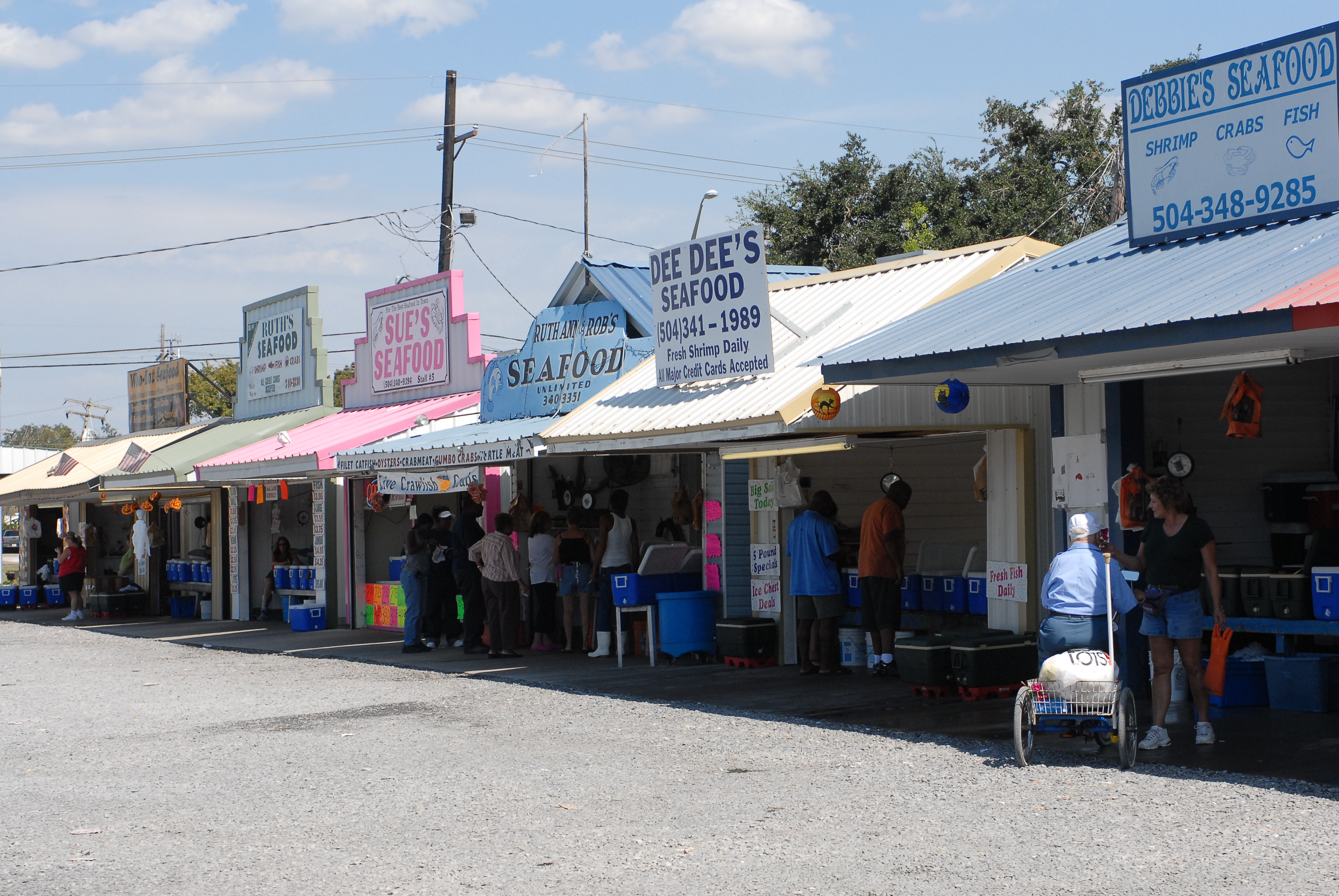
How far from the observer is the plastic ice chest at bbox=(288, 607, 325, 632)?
22.5m

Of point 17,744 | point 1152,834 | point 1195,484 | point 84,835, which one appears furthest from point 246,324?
point 1152,834

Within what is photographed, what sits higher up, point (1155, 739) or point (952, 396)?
point (952, 396)

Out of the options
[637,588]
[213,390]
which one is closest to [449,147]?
[637,588]

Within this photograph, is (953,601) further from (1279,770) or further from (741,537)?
(1279,770)

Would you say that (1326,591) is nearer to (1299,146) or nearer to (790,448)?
(1299,146)

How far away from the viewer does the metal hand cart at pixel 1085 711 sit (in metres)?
8.41

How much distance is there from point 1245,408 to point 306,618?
52.0 ft

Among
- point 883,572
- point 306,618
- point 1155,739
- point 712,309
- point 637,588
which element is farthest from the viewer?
point 306,618

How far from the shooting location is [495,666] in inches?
611

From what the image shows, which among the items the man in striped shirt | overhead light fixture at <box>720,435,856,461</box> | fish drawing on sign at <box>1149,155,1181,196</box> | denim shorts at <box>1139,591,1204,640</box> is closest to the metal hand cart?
denim shorts at <box>1139,591,1204,640</box>

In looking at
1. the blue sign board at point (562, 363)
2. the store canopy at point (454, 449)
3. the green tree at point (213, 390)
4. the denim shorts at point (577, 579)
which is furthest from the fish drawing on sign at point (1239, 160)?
the green tree at point (213, 390)

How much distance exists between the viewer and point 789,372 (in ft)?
44.9

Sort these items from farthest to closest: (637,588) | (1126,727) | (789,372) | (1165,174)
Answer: (637,588)
(789,372)
(1165,174)
(1126,727)

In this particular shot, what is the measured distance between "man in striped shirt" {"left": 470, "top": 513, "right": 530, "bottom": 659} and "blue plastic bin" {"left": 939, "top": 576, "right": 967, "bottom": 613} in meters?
4.85
